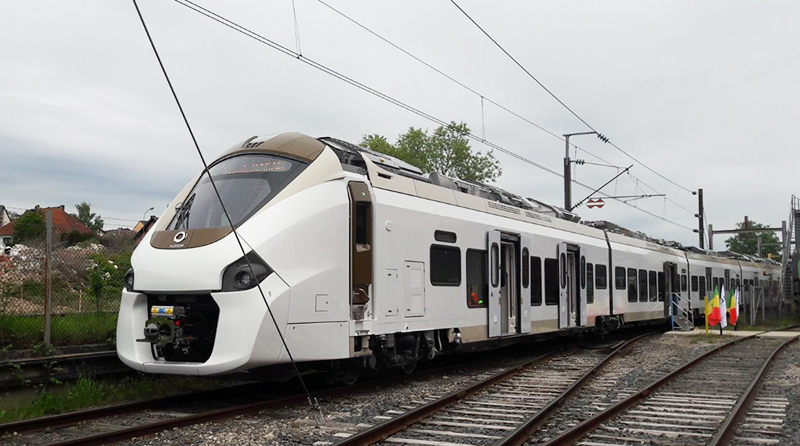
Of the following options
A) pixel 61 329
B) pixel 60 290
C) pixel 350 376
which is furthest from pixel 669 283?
pixel 61 329

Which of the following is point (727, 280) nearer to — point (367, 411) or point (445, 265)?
point (445, 265)

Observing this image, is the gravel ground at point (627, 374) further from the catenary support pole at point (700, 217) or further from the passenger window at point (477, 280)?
the catenary support pole at point (700, 217)

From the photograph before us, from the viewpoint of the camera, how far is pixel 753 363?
14375mm

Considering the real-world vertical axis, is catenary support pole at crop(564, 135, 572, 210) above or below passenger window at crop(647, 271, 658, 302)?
above

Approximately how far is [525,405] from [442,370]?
134 inches

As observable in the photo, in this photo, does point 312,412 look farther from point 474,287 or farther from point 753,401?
point 753,401

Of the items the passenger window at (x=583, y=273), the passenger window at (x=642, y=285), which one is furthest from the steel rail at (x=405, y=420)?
the passenger window at (x=642, y=285)

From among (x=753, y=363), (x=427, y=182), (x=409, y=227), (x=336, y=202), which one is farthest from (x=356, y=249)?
(x=753, y=363)

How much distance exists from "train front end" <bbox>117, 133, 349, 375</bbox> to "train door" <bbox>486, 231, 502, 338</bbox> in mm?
4297

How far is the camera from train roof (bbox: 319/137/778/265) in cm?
1022

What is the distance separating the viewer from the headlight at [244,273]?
8.12m

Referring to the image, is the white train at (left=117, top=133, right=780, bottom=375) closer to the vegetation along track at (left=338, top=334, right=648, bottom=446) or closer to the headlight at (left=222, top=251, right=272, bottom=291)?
the headlight at (left=222, top=251, right=272, bottom=291)

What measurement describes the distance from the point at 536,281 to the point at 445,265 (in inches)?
148

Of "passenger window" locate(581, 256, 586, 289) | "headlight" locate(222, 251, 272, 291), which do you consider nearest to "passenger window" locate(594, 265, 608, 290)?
"passenger window" locate(581, 256, 586, 289)
